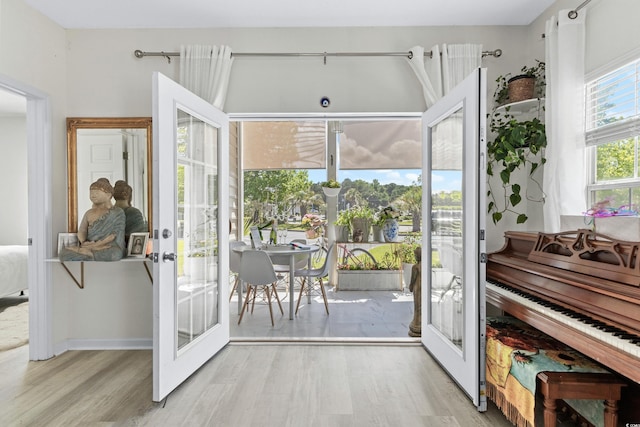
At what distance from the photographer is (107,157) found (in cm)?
313

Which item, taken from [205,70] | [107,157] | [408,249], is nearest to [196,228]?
[107,157]

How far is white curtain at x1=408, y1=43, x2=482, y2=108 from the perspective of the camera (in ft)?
9.82

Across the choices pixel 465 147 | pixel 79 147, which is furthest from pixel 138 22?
pixel 465 147

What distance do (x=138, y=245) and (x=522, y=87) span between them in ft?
10.6

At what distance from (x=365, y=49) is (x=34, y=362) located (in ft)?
12.1

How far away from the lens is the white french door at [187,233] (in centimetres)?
228

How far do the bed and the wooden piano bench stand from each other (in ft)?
17.0

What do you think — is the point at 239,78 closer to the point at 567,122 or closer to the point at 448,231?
the point at 448,231

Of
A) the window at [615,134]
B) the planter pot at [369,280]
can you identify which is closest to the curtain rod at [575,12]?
the window at [615,134]

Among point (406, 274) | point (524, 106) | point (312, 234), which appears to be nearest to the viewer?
point (524, 106)

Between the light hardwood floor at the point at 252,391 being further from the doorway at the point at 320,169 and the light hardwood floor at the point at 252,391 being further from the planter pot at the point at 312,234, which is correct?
the planter pot at the point at 312,234

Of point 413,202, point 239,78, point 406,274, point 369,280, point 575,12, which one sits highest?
point 575,12

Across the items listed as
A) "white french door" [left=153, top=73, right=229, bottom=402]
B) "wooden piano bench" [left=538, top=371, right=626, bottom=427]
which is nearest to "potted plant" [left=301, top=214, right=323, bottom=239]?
"white french door" [left=153, top=73, right=229, bottom=402]

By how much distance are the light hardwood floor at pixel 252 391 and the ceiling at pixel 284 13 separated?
273cm
